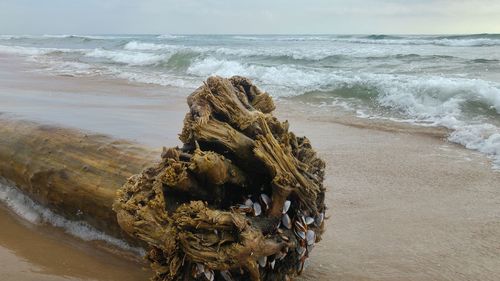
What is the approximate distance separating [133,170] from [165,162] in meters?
0.81

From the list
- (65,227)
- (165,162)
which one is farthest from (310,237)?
(65,227)

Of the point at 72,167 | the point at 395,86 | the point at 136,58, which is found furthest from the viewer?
the point at 136,58

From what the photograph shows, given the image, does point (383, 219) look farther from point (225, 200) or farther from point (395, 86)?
point (395, 86)

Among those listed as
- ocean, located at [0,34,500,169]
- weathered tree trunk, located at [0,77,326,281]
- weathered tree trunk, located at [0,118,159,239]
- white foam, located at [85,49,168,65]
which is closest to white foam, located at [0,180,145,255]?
weathered tree trunk, located at [0,118,159,239]

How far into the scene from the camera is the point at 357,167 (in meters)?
4.90

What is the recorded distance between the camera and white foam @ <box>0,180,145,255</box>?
2962 mm

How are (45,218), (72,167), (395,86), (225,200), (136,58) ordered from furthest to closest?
(136,58) < (395,86) < (45,218) < (72,167) < (225,200)

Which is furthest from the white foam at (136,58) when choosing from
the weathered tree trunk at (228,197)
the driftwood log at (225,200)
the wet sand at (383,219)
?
the driftwood log at (225,200)

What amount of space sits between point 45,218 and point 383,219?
2427 millimetres

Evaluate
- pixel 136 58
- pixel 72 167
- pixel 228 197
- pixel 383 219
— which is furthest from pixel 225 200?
pixel 136 58

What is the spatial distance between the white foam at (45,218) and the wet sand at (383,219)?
78 millimetres

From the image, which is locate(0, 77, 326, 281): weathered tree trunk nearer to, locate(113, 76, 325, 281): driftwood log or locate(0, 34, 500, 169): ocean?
locate(113, 76, 325, 281): driftwood log

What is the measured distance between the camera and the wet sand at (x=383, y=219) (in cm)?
269

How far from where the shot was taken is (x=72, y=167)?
3.19 m
